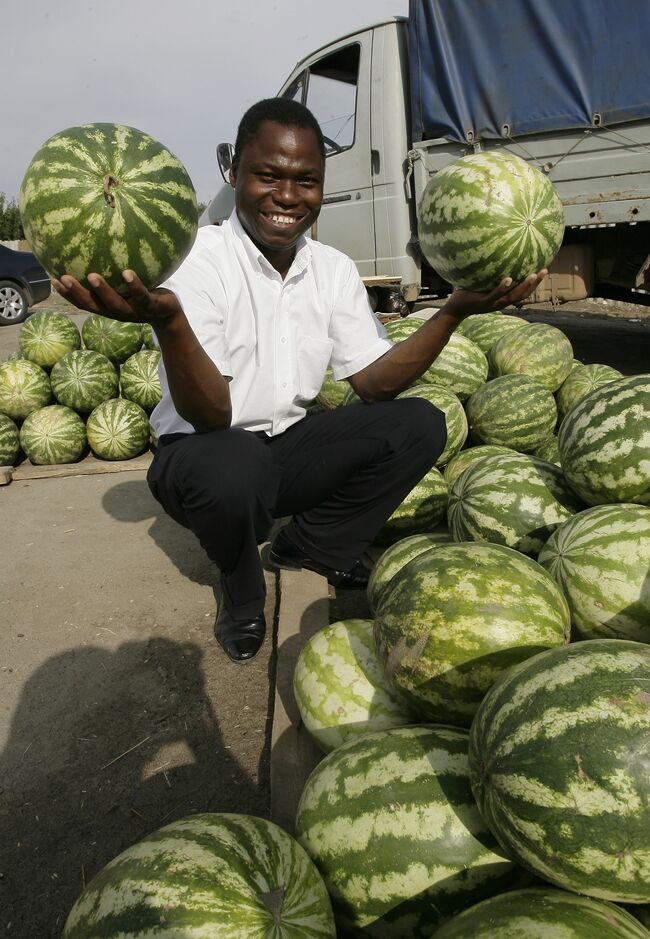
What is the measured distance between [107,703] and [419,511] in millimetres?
1614

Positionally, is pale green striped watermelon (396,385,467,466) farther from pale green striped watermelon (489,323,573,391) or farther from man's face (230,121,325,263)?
man's face (230,121,325,263)

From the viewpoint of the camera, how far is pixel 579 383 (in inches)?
156

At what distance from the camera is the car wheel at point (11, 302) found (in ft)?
49.0

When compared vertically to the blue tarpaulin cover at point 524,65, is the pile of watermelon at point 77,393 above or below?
below

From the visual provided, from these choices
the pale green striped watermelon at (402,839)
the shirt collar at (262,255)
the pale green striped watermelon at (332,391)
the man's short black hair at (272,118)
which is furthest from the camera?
the pale green striped watermelon at (332,391)

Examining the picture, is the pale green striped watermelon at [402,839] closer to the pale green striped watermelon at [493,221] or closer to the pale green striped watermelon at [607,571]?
the pale green striped watermelon at [607,571]

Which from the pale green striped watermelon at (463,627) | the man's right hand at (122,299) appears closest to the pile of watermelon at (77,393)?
the man's right hand at (122,299)

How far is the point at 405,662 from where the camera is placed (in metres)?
1.73

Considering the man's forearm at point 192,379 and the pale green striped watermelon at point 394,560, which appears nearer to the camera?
the man's forearm at point 192,379

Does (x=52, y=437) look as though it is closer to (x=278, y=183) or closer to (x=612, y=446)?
(x=278, y=183)

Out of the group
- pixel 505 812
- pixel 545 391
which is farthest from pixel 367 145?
pixel 505 812

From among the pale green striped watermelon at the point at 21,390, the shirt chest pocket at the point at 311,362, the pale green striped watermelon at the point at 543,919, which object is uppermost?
the shirt chest pocket at the point at 311,362

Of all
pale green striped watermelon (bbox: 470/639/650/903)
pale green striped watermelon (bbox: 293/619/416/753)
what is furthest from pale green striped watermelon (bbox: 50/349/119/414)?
pale green striped watermelon (bbox: 470/639/650/903)

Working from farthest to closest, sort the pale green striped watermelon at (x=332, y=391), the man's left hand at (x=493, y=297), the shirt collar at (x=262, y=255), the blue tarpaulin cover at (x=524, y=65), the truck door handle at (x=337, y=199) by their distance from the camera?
the truck door handle at (x=337, y=199)
the blue tarpaulin cover at (x=524, y=65)
the pale green striped watermelon at (x=332, y=391)
the shirt collar at (x=262, y=255)
the man's left hand at (x=493, y=297)
